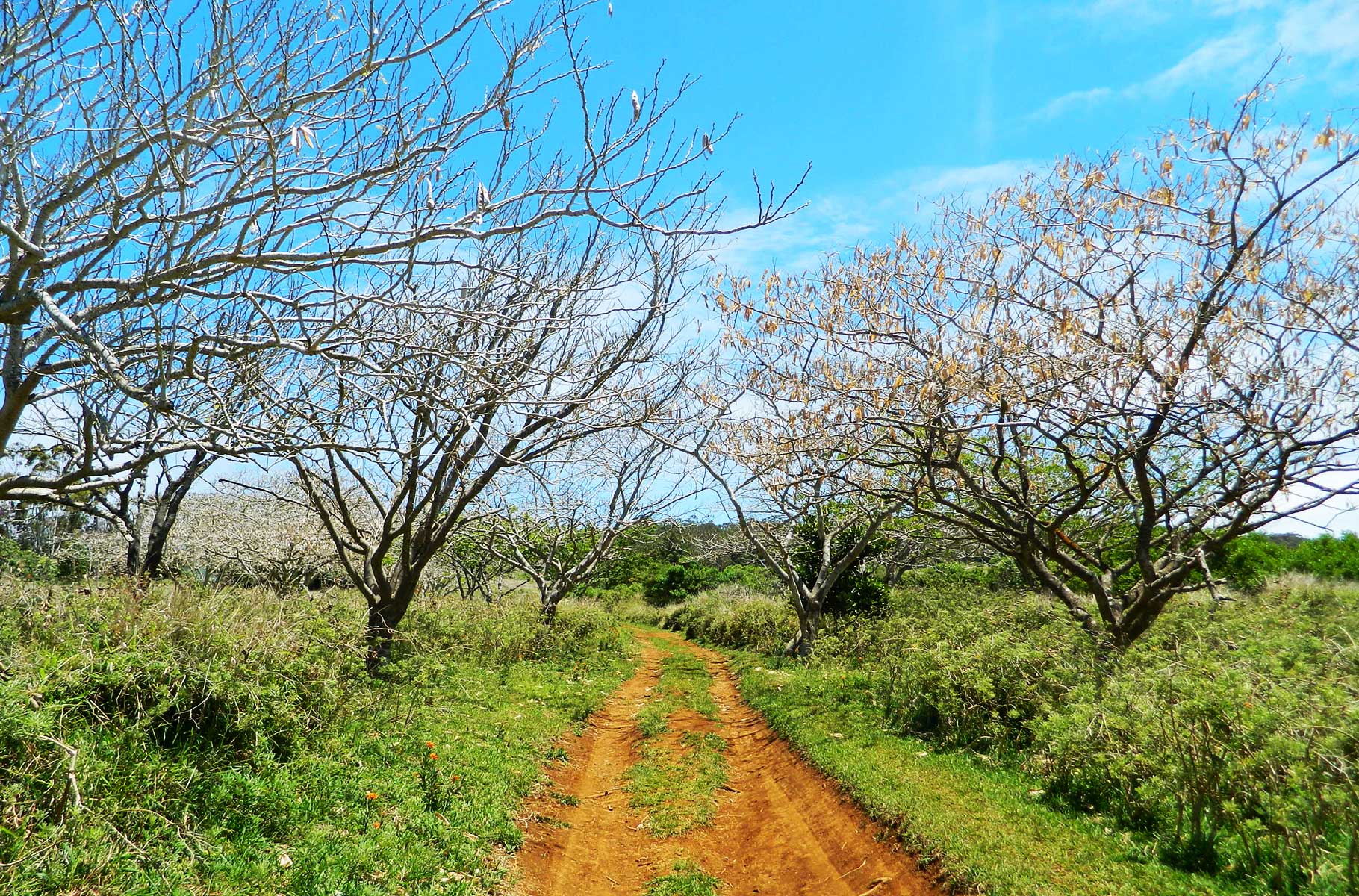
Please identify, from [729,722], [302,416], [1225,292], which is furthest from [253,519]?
[1225,292]

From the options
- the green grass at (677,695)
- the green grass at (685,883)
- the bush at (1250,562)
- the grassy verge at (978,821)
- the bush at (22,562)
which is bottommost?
the green grass at (677,695)

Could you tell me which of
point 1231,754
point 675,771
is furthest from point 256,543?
point 1231,754

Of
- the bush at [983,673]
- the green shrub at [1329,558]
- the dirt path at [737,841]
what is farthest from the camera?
the green shrub at [1329,558]

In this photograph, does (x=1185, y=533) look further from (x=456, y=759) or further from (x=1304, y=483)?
(x=456, y=759)

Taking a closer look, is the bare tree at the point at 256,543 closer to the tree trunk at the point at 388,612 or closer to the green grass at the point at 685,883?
the tree trunk at the point at 388,612

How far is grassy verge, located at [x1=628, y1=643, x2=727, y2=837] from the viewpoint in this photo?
23.8ft

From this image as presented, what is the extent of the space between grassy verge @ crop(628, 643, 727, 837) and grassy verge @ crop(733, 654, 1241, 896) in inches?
46.2

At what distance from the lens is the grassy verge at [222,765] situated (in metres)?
3.88

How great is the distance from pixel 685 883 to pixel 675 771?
3072 millimetres

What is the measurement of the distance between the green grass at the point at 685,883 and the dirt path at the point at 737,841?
101 millimetres

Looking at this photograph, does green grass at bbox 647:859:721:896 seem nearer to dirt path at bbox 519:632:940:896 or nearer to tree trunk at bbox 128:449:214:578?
dirt path at bbox 519:632:940:896

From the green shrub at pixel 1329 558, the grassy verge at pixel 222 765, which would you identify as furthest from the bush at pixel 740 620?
the green shrub at pixel 1329 558

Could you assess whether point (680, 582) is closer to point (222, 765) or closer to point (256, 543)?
point (256, 543)

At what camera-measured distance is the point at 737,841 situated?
22.2 feet
